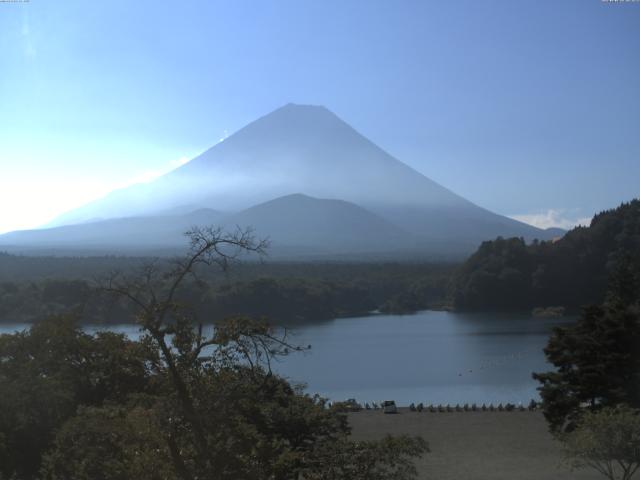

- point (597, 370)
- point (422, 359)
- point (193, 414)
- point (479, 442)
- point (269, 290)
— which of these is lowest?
point (422, 359)

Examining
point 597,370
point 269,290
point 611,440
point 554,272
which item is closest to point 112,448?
point 611,440

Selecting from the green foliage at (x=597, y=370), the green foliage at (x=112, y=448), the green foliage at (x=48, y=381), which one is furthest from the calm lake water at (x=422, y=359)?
the green foliage at (x=112, y=448)

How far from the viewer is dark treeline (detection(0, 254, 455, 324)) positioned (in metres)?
27.9

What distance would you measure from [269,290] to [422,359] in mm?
11678

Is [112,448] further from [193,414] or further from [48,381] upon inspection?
[48,381]

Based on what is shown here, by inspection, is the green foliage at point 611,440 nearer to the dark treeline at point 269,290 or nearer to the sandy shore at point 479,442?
the sandy shore at point 479,442

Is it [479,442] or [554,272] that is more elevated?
[554,272]

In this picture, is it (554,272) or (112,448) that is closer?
(112,448)

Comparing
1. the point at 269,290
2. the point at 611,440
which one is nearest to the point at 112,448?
the point at 611,440

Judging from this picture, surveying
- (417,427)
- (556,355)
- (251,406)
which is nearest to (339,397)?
(417,427)

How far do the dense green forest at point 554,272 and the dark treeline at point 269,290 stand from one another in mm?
3250

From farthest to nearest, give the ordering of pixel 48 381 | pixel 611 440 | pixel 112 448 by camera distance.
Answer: pixel 611 440, pixel 48 381, pixel 112 448

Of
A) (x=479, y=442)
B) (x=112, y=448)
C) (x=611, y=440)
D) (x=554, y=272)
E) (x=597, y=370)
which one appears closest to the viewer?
(x=112, y=448)

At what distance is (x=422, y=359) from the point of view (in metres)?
22.2
